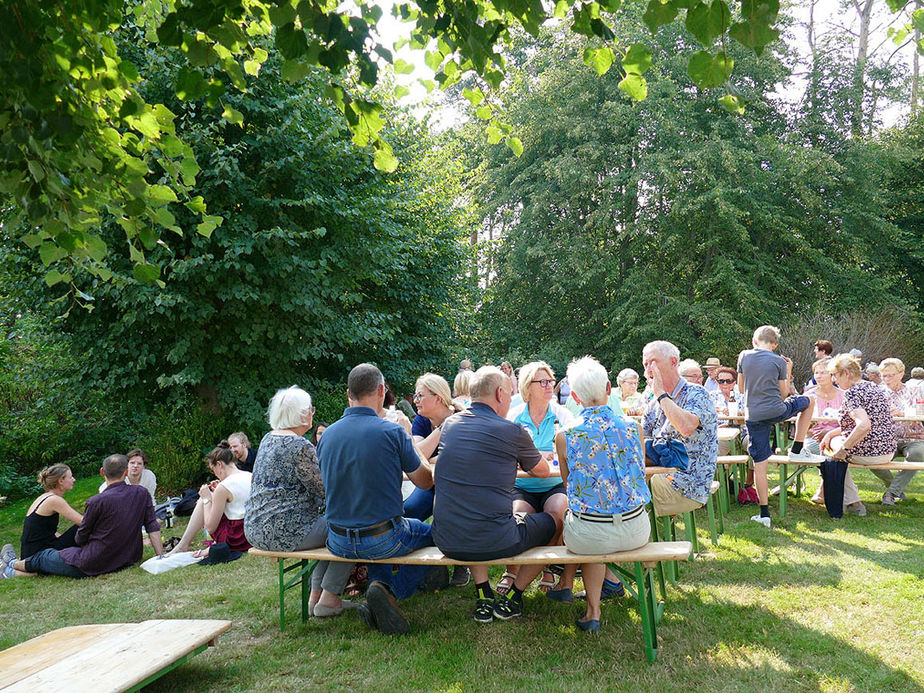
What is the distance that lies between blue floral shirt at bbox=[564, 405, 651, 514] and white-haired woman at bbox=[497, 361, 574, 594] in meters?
0.80

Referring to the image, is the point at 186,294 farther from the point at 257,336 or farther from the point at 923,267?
the point at 923,267

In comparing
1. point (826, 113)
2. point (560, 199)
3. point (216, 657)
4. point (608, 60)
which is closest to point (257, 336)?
point (216, 657)

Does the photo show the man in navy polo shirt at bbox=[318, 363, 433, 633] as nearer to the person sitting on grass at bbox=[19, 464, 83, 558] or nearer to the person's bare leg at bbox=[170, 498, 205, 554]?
the person's bare leg at bbox=[170, 498, 205, 554]

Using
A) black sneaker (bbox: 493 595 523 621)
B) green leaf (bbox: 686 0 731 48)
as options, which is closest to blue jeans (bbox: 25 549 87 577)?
black sneaker (bbox: 493 595 523 621)

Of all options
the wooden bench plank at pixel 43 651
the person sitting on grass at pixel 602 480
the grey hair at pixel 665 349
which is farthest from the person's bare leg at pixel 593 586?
the wooden bench plank at pixel 43 651

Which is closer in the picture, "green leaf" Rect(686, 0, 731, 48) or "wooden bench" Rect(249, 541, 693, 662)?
"green leaf" Rect(686, 0, 731, 48)

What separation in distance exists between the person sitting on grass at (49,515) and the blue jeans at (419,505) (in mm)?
3622

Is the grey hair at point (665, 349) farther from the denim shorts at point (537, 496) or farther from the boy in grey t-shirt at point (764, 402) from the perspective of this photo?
the boy in grey t-shirt at point (764, 402)

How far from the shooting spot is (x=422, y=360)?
1560 cm

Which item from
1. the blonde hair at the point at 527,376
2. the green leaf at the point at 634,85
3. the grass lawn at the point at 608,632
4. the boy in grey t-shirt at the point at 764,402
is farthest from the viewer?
the boy in grey t-shirt at the point at 764,402

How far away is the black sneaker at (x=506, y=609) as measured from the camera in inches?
185

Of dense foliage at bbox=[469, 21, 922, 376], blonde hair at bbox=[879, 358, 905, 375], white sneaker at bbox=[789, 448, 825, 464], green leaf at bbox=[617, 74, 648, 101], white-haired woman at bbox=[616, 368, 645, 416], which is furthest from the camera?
dense foliage at bbox=[469, 21, 922, 376]

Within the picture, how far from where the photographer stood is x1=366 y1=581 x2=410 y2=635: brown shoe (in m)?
4.55

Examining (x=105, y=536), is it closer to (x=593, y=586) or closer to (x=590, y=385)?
(x=593, y=586)
